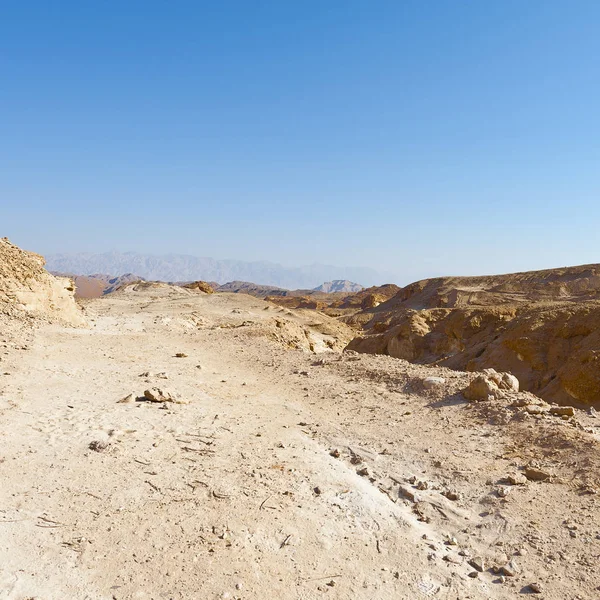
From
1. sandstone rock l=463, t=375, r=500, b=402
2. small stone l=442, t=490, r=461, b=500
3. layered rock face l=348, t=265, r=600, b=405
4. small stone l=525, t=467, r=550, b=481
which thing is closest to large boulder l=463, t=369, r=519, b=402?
sandstone rock l=463, t=375, r=500, b=402

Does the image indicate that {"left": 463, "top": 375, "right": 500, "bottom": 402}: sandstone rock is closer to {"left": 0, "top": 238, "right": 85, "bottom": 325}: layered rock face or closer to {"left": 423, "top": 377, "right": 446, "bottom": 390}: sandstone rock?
{"left": 423, "top": 377, "right": 446, "bottom": 390}: sandstone rock

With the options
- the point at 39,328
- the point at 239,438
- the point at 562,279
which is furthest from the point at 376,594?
the point at 562,279

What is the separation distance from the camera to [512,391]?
745cm

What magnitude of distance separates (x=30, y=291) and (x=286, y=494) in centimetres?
1187

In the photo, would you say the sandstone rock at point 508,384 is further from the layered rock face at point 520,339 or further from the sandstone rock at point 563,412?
the layered rock face at point 520,339

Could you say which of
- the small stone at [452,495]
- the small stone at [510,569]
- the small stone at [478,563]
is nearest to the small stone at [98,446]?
the small stone at [452,495]

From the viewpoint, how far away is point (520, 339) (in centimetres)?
1316

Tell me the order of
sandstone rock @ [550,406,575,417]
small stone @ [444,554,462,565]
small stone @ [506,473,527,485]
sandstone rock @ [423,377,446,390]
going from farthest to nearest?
sandstone rock @ [423,377,446,390]
sandstone rock @ [550,406,575,417]
small stone @ [506,473,527,485]
small stone @ [444,554,462,565]

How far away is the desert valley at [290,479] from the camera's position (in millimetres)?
3715

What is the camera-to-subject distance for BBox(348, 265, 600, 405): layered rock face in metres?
10.6

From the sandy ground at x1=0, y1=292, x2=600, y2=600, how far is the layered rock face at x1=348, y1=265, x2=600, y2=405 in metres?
3.96

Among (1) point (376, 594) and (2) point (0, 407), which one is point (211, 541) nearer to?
(1) point (376, 594)

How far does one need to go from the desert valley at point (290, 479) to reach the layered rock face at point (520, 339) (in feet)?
0.49

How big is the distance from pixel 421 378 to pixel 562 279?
35460mm
